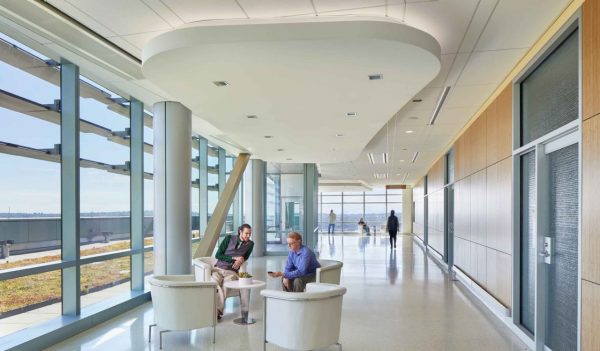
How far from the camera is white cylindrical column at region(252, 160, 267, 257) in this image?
15734 mm

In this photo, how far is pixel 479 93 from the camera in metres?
7.19

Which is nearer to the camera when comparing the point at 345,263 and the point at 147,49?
the point at 147,49

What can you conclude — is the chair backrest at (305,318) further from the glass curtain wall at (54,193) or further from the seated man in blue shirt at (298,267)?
the glass curtain wall at (54,193)

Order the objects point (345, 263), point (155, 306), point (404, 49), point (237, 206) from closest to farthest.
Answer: point (404, 49) < point (155, 306) < point (345, 263) < point (237, 206)

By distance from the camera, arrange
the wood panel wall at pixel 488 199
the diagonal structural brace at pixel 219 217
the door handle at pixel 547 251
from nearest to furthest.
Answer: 1. the door handle at pixel 547 251
2. the wood panel wall at pixel 488 199
3. the diagonal structural brace at pixel 219 217

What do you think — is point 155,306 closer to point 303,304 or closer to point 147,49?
point 303,304

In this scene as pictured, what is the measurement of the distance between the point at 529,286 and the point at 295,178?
12259 mm

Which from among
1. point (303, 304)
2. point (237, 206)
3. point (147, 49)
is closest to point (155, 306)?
point (303, 304)

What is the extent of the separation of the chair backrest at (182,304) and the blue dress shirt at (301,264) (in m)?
1.51

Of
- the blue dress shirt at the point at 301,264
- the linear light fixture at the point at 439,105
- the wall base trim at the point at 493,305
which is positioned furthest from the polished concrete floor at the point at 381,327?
the linear light fixture at the point at 439,105

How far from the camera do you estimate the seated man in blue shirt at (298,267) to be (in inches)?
259

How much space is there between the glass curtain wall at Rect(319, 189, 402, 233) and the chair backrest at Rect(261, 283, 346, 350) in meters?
32.9

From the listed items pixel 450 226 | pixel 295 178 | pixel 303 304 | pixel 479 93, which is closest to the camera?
pixel 303 304

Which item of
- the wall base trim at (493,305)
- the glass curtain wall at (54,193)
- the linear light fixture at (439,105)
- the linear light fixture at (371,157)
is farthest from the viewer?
the linear light fixture at (371,157)
